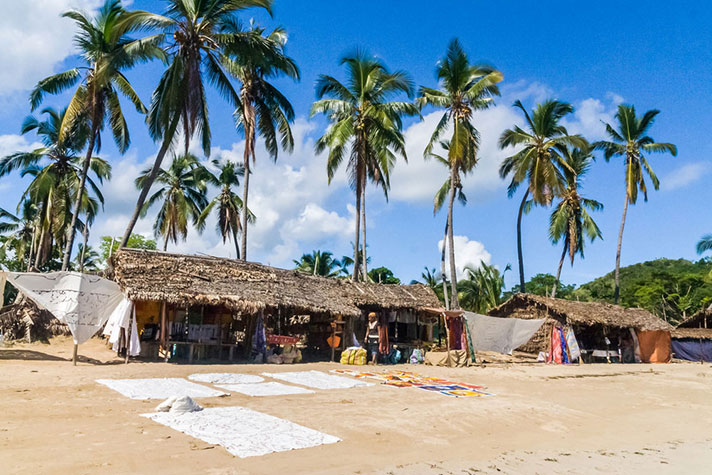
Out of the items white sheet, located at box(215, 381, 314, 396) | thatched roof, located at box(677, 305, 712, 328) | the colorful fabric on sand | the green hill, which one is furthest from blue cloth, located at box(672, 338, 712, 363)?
white sheet, located at box(215, 381, 314, 396)

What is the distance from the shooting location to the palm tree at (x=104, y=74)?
14.1 m

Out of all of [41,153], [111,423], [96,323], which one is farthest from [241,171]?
[111,423]

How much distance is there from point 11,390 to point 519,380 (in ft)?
36.6

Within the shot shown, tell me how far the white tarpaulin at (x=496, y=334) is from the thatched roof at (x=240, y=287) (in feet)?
6.15

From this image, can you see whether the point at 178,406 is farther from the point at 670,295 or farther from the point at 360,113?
the point at 670,295

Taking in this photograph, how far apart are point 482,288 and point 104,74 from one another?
22.9 m

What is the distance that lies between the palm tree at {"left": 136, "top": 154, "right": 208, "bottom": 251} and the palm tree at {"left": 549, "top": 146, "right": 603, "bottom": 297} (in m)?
19.9

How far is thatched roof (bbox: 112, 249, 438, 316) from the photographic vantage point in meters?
12.6

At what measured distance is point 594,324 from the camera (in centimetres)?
2000

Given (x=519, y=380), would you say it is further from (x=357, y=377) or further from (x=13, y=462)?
(x=13, y=462)

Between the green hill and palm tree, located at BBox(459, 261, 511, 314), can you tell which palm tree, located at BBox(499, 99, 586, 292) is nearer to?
palm tree, located at BBox(459, 261, 511, 314)

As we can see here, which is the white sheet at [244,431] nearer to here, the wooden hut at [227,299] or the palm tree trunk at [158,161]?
the wooden hut at [227,299]

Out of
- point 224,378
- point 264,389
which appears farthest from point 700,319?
point 224,378

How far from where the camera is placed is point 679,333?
24609 millimetres
